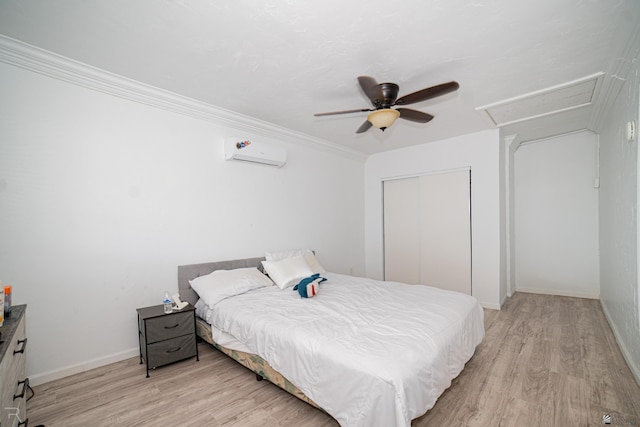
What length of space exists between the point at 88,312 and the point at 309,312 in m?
1.89

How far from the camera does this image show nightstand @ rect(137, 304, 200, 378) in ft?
7.61

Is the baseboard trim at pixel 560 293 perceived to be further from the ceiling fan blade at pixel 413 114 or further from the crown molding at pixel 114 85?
the crown molding at pixel 114 85

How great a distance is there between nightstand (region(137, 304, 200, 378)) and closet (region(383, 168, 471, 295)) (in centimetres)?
354

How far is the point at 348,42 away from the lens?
1979mm

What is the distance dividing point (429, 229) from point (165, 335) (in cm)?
392

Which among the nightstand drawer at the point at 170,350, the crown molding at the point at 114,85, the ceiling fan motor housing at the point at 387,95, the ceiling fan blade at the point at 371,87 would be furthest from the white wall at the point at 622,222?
the nightstand drawer at the point at 170,350

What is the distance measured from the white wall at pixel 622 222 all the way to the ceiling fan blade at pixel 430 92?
Result: 4.47 ft

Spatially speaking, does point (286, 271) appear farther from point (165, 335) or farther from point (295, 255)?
point (165, 335)

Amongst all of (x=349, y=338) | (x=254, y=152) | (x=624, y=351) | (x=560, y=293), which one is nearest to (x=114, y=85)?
(x=254, y=152)

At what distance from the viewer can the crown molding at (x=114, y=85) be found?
2.04 metres

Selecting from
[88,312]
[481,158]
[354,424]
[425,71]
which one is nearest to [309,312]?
[354,424]

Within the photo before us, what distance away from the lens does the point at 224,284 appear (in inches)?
108

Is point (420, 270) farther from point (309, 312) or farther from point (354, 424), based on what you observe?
point (354, 424)

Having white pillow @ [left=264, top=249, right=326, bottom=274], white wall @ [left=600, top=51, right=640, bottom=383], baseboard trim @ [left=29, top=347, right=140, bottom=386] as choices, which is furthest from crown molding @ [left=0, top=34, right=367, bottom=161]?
white wall @ [left=600, top=51, right=640, bottom=383]
